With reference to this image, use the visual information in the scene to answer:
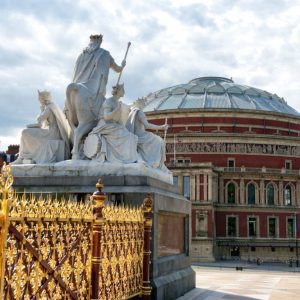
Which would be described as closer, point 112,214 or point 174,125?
point 112,214

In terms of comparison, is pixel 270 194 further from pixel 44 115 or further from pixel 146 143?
pixel 44 115

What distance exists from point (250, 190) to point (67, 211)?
51.0 m

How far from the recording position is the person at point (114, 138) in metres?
11.4

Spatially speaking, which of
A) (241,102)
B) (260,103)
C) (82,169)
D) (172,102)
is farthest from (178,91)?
(82,169)

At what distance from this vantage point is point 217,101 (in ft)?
207

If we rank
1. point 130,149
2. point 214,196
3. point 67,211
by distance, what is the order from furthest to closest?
point 214,196 → point 130,149 → point 67,211

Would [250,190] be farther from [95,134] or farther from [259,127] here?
[95,134]

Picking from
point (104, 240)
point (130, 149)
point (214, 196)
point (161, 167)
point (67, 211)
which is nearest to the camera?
point (67, 211)

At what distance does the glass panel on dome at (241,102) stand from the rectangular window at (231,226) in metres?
14.8

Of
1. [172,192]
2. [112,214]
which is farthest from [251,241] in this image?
[112,214]

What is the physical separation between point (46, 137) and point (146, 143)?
2.46 meters

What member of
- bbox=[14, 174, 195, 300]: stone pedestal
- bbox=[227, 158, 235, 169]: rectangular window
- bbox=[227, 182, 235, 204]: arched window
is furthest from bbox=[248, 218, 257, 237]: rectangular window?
bbox=[14, 174, 195, 300]: stone pedestal

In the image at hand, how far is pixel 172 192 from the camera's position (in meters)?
12.8

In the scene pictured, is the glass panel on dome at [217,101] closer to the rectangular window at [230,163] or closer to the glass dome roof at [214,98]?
the glass dome roof at [214,98]
